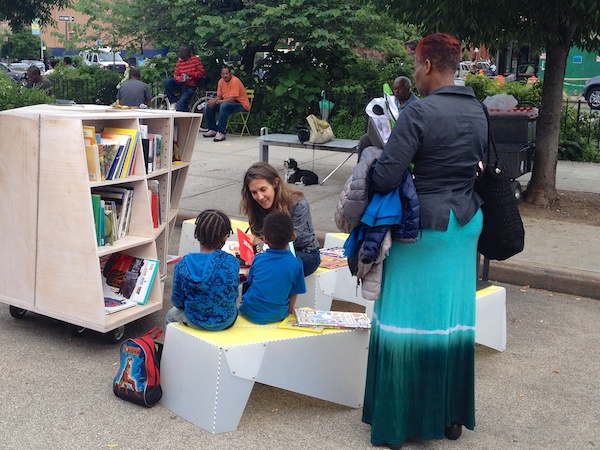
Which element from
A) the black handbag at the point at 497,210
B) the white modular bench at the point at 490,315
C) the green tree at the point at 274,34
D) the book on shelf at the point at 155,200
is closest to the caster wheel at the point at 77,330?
the book on shelf at the point at 155,200

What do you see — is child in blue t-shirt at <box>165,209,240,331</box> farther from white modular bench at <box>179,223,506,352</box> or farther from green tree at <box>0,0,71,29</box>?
green tree at <box>0,0,71,29</box>

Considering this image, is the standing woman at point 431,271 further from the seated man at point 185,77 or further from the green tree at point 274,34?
the seated man at point 185,77

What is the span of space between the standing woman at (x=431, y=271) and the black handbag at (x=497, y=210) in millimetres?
75

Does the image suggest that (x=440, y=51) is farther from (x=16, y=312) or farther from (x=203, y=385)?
(x=16, y=312)

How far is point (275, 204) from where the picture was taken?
209 inches

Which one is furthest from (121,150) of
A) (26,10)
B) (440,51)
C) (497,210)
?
(26,10)

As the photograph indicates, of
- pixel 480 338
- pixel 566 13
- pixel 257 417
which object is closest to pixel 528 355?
pixel 480 338

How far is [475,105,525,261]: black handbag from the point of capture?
394 centimetres

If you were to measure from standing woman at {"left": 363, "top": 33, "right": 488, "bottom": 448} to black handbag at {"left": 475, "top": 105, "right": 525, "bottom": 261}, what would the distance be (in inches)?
2.9

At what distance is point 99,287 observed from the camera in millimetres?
5098

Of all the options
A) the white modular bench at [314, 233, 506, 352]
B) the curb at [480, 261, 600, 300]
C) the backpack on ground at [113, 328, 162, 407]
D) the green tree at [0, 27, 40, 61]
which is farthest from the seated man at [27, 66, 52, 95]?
the green tree at [0, 27, 40, 61]

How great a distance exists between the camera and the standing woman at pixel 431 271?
368 cm

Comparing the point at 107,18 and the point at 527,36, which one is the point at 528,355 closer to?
the point at 527,36

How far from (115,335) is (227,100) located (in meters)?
10.2
